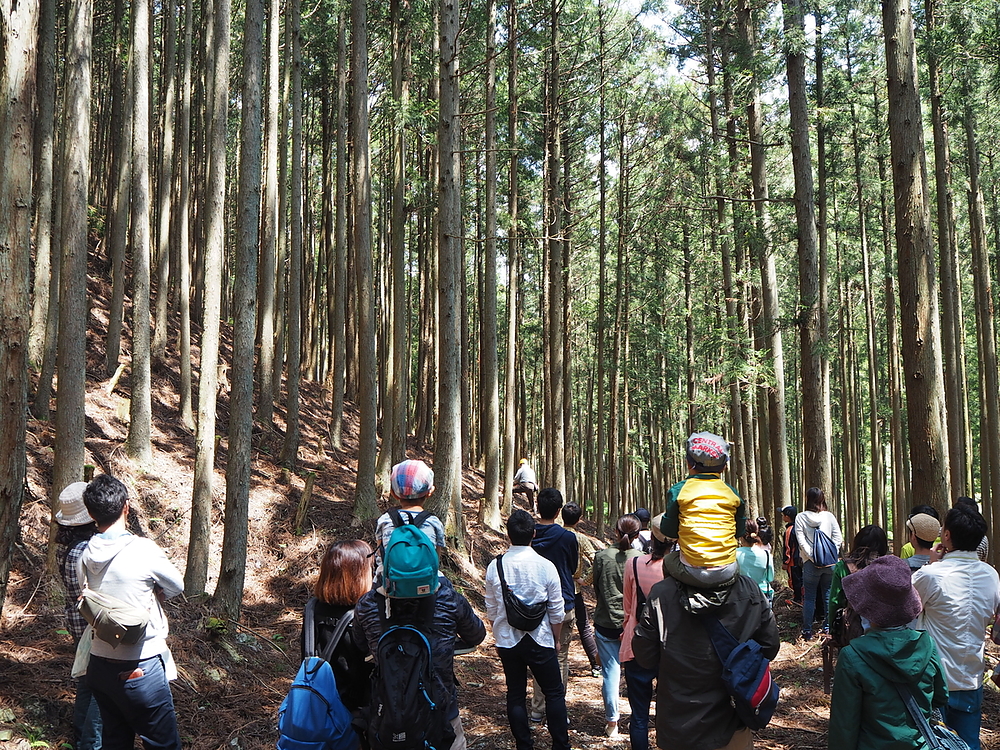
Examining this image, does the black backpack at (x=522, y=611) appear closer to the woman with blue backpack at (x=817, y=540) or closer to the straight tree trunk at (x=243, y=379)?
the straight tree trunk at (x=243, y=379)

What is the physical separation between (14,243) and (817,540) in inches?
Result: 328

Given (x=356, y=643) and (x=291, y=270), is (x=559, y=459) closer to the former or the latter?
(x=291, y=270)

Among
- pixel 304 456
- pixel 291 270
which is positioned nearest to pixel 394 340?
pixel 291 270

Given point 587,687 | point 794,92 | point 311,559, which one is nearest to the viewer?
point 587,687

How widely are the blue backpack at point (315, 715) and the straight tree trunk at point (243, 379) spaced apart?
474cm

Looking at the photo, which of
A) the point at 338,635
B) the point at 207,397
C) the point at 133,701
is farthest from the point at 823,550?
the point at 133,701

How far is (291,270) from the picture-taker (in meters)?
14.1

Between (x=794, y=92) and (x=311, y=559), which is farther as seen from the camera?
(x=794, y=92)

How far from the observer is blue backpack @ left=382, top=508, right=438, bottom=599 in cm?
339

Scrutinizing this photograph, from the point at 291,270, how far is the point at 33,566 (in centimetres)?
762

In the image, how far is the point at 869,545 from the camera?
608 cm

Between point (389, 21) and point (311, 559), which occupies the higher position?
point (389, 21)

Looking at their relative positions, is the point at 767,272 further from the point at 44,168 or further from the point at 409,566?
the point at 409,566

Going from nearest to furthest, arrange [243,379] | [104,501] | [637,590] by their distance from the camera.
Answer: [104,501] → [637,590] → [243,379]
